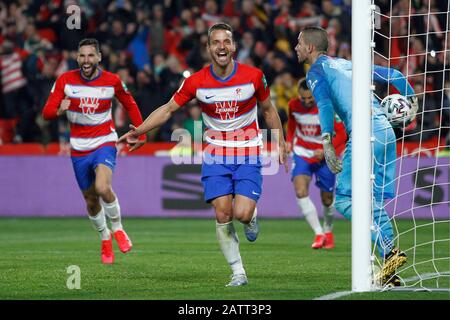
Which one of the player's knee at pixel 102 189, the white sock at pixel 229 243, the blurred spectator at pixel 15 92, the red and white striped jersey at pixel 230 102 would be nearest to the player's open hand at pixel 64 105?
the player's knee at pixel 102 189

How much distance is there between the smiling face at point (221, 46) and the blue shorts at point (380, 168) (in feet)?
4.43

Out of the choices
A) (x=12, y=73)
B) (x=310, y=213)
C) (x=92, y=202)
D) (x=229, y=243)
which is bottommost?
(x=229, y=243)

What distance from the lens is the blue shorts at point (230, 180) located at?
9734 mm

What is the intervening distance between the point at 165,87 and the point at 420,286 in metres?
12.1

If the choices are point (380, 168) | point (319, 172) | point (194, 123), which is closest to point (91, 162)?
point (319, 172)

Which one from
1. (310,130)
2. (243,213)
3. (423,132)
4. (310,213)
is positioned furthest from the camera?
(423,132)

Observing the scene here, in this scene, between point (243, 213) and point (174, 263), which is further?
point (174, 263)

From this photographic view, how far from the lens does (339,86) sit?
31.0 feet

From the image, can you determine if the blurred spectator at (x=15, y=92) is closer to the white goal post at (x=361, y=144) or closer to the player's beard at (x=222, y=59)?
the player's beard at (x=222, y=59)

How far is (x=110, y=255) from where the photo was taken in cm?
1194

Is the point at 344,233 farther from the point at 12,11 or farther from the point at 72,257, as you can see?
the point at 12,11

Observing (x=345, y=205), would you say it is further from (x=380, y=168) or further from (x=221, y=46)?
(x=221, y=46)

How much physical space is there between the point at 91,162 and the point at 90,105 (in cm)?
65
